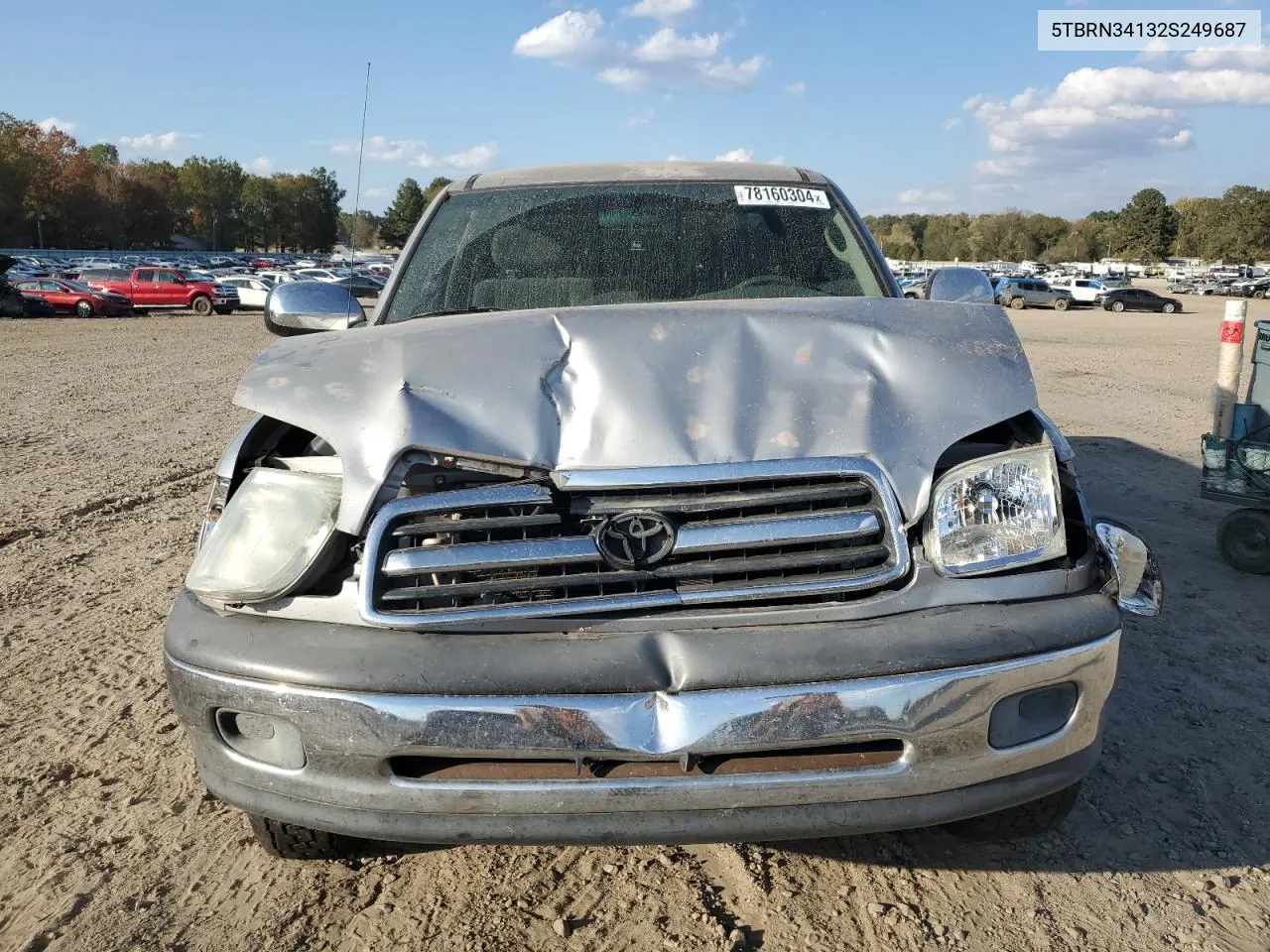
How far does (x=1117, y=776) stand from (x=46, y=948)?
291 cm

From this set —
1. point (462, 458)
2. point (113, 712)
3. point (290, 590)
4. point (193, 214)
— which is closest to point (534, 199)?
point (462, 458)

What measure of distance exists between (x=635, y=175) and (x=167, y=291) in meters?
35.9

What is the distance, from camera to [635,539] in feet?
6.79

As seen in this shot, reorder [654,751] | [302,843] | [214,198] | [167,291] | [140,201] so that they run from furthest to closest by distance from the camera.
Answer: [214,198]
[140,201]
[167,291]
[302,843]
[654,751]

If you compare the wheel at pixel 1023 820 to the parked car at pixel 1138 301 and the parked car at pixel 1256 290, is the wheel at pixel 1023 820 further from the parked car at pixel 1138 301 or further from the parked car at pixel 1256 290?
the parked car at pixel 1256 290

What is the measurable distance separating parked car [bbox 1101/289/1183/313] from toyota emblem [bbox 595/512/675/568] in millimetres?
45664

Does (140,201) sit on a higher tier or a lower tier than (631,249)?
higher

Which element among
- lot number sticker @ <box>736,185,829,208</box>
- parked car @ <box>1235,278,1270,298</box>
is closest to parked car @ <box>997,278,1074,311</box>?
parked car @ <box>1235,278,1270,298</box>

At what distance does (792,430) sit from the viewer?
219 centimetres

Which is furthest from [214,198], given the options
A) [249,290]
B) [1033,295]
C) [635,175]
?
[635,175]

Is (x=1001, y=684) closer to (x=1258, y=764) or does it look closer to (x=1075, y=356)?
(x=1258, y=764)

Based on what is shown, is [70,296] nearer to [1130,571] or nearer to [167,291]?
[167,291]

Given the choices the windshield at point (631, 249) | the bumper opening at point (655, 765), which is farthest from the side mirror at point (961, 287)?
the bumper opening at point (655, 765)

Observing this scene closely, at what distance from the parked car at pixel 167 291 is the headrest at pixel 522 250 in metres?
35.4
